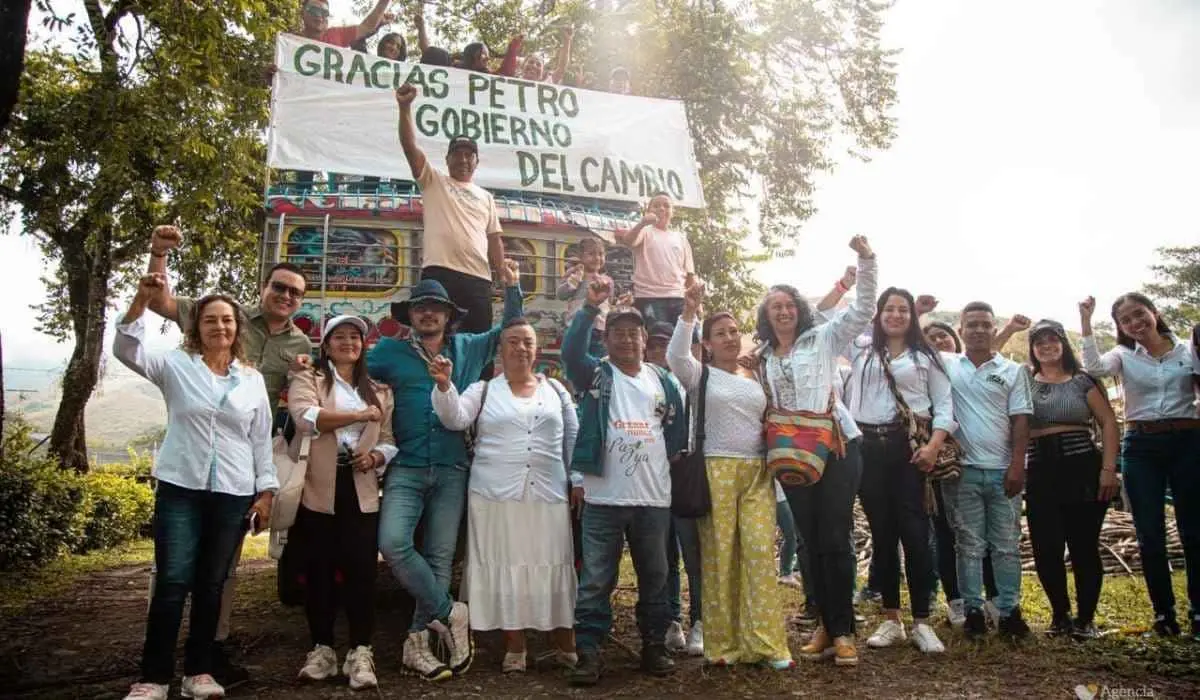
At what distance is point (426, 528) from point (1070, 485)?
3713 millimetres

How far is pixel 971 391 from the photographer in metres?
4.83

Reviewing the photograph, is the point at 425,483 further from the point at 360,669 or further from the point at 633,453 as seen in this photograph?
the point at 633,453

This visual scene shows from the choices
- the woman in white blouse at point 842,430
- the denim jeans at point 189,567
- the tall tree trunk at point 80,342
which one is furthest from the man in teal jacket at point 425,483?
the tall tree trunk at point 80,342

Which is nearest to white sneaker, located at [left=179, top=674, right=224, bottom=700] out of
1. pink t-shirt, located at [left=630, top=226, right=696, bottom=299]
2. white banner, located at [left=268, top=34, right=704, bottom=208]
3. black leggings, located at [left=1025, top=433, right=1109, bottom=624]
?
white banner, located at [left=268, top=34, right=704, bottom=208]

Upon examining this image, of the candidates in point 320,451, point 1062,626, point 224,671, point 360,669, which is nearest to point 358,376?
point 320,451

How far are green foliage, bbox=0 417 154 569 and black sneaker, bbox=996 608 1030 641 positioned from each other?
356 inches

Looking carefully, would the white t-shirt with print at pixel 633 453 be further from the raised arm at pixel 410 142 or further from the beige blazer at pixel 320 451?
the raised arm at pixel 410 142

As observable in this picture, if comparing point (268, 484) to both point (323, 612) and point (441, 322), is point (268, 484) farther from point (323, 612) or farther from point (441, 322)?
point (441, 322)

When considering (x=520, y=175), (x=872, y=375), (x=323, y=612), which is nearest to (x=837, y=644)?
(x=872, y=375)

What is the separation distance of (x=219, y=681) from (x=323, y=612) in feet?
1.78

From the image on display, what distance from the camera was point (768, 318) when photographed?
4.43 meters

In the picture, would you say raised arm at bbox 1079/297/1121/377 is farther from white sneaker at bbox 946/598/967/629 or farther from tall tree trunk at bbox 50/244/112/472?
tall tree trunk at bbox 50/244/112/472

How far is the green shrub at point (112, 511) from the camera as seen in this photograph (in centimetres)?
1069

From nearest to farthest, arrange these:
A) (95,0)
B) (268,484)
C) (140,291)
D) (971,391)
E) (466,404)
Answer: (140,291) < (268,484) < (466,404) < (971,391) < (95,0)
